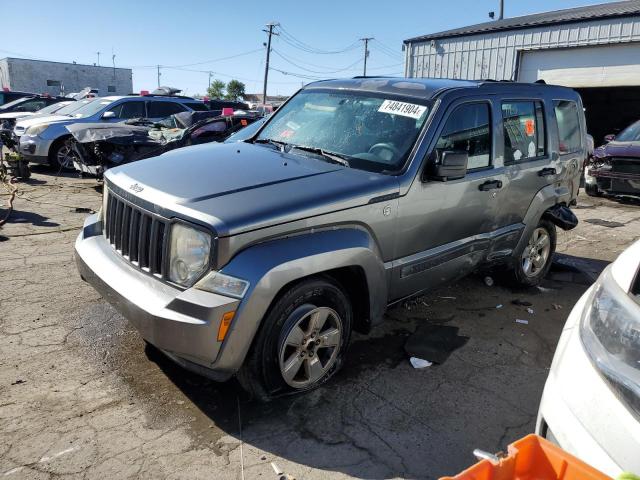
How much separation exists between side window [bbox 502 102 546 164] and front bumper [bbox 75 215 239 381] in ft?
9.88

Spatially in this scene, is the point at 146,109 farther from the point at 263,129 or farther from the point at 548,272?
the point at 548,272

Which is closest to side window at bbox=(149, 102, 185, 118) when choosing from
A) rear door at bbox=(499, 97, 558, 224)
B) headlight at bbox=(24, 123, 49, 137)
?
headlight at bbox=(24, 123, 49, 137)

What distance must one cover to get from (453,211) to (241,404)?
81.6 inches

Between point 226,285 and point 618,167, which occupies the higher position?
point 618,167

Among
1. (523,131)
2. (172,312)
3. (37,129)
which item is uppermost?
(523,131)

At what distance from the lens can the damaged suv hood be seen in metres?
2.79

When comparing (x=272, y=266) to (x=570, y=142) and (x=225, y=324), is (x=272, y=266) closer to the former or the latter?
(x=225, y=324)

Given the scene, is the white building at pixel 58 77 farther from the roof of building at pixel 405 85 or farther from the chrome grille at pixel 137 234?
the chrome grille at pixel 137 234

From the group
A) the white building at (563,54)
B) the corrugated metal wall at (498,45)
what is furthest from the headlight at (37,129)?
the white building at (563,54)

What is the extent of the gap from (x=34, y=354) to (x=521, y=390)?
336 centimetres

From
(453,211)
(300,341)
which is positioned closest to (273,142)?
(453,211)

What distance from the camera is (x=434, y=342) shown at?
405 cm

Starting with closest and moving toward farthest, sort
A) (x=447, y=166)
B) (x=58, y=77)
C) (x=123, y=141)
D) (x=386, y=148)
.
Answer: (x=447, y=166), (x=386, y=148), (x=123, y=141), (x=58, y=77)

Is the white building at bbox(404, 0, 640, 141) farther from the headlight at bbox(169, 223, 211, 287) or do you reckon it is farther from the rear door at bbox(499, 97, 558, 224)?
the headlight at bbox(169, 223, 211, 287)
